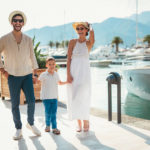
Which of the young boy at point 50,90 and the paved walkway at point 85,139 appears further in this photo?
the young boy at point 50,90

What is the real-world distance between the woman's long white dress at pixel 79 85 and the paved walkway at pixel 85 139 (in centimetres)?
34

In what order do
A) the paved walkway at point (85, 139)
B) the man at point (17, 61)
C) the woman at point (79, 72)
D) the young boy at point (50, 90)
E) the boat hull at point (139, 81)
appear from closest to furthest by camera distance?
the paved walkway at point (85, 139)
the man at point (17, 61)
the woman at point (79, 72)
the young boy at point (50, 90)
the boat hull at point (139, 81)

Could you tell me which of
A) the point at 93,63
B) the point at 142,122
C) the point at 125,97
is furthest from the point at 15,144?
the point at 93,63

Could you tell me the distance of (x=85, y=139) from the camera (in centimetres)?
368

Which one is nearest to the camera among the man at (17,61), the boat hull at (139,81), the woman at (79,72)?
the man at (17,61)

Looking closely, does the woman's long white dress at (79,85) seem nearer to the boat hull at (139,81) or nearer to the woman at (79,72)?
the woman at (79,72)

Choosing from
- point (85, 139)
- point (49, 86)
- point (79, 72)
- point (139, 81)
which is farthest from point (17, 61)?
point (139, 81)

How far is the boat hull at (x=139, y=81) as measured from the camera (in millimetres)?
8773

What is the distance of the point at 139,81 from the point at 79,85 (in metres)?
5.60

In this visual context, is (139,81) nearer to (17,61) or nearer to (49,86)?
(49,86)

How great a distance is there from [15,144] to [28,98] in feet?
2.24

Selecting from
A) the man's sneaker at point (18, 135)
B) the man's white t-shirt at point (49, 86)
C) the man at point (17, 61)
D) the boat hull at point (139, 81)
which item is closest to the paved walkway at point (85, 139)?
the man's sneaker at point (18, 135)

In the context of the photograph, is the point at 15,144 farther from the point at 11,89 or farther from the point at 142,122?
the point at 142,122

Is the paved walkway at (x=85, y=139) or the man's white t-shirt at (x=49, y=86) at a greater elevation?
the man's white t-shirt at (x=49, y=86)
